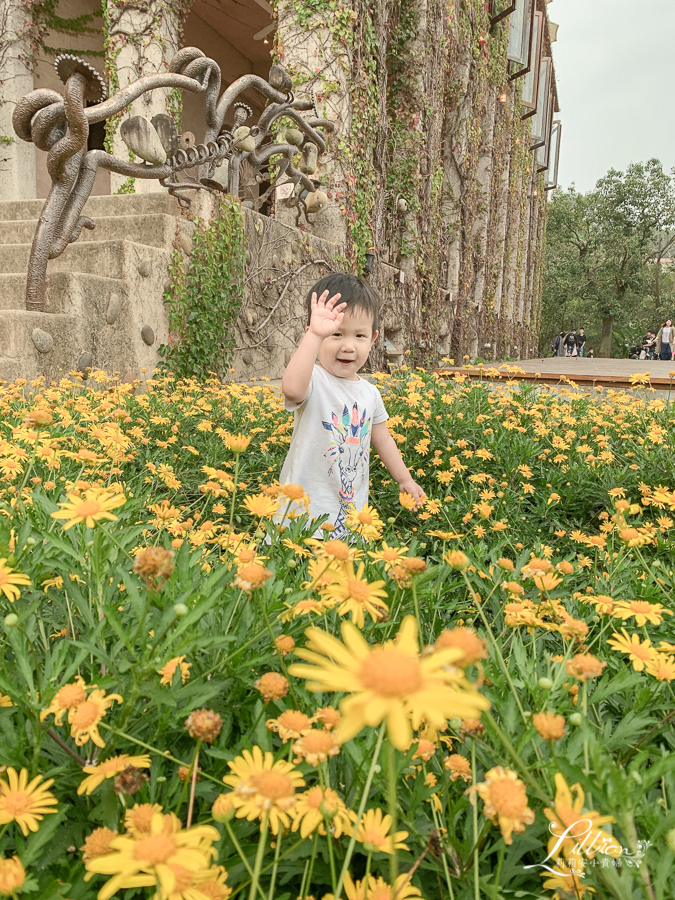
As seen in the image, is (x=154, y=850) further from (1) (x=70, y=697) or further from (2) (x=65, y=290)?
(2) (x=65, y=290)

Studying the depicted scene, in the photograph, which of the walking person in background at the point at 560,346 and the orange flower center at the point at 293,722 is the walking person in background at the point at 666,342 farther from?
the orange flower center at the point at 293,722

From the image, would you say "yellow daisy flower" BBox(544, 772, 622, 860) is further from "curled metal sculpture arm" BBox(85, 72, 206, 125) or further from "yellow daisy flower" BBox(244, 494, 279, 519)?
"curled metal sculpture arm" BBox(85, 72, 206, 125)

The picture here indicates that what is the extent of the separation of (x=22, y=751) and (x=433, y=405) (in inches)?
134

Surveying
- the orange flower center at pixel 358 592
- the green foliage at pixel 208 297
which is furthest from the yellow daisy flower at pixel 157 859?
the green foliage at pixel 208 297

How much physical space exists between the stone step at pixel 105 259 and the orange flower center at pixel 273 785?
4.81 meters

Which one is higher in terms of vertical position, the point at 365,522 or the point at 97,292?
the point at 97,292

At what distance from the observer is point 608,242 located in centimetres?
3622

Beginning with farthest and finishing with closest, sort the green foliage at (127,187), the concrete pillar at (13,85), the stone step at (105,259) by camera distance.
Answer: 1. the concrete pillar at (13,85)
2. the green foliage at (127,187)
3. the stone step at (105,259)

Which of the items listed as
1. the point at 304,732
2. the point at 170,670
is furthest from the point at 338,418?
the point at 304,732

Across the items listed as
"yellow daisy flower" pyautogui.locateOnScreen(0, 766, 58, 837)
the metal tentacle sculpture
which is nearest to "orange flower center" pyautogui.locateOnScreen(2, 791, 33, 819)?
"yellow daisy flower" pyautogui.locateOnScreen(0, 766, 58, 837)

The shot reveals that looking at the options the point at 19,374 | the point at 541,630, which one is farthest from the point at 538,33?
the point at 541,630

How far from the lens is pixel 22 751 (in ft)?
2.49

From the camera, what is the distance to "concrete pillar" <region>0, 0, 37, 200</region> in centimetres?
743

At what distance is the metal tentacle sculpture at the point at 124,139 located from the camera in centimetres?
406
